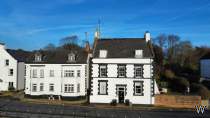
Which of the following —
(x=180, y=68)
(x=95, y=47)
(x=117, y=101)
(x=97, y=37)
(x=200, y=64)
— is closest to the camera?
(x=117, y=101)

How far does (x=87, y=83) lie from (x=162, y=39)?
45825 millimetres

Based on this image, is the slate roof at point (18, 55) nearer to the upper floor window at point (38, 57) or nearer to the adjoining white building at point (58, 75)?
the adjoining white building at point (58, 75)

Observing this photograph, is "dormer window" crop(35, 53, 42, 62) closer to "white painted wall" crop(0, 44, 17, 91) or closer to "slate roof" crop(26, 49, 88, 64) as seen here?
"slate roof" crop(26, 49, 88, 64)

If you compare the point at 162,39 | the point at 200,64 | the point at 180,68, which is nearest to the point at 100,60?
the point at 180,68

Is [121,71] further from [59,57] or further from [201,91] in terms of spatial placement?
[201,91]

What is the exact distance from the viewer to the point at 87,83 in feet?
147

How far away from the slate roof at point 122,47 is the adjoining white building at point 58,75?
174 inches

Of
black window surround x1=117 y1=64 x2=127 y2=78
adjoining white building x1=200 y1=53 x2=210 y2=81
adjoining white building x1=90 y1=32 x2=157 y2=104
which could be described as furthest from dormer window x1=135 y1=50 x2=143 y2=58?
adjoining white building x1=200 y1=53 x2=210 y2=81

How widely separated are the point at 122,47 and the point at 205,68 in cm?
3558

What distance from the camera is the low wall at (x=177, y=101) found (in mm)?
34616

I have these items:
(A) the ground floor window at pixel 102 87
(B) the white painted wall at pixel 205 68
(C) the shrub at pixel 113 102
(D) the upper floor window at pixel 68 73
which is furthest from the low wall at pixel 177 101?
(B) the white painted wall at pixel 205 68

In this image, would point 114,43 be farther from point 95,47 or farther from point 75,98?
point 75,98

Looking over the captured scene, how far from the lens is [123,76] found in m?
36.2

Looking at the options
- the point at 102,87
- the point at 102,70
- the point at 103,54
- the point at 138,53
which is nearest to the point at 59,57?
the point at 103,54
